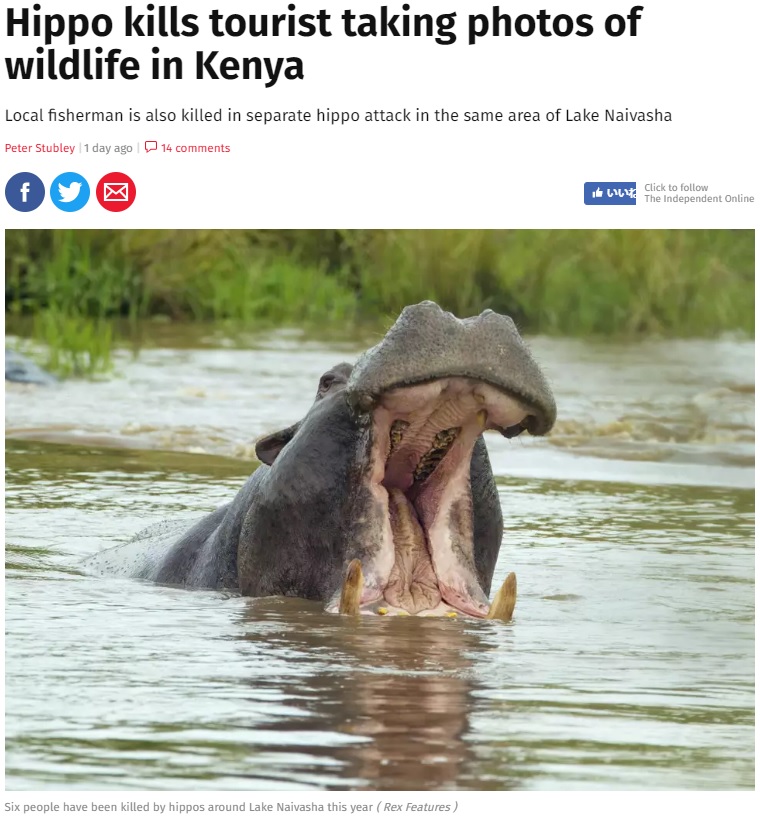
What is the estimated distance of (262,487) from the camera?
5.22 m

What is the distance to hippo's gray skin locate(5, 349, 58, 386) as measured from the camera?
11.3 metres

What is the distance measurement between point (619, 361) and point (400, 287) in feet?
10.4

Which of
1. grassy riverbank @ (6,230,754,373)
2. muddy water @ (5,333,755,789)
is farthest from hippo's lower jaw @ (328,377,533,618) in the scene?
grassy riverbank @ (6,230,754,373)

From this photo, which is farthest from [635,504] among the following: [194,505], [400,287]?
[400,287]

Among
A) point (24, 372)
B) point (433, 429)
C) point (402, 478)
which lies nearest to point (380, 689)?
point (433, 429)
